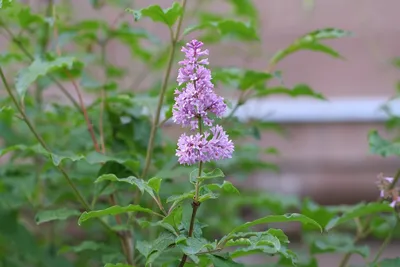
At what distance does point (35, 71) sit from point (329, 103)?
2475 millimetres

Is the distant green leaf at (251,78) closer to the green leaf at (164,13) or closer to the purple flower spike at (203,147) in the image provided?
the green leaf at (164,13)

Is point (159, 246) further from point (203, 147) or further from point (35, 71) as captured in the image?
point (35, 71)

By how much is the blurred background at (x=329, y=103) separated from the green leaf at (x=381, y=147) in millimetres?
2108

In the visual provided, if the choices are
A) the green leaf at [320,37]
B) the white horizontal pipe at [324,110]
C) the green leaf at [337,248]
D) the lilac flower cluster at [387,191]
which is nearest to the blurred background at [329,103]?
the white horizontal pipe at [324,110]

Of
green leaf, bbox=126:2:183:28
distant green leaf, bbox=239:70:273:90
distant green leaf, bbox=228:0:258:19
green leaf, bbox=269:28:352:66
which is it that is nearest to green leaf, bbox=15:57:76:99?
green leaf, bbox=126:2:183:28

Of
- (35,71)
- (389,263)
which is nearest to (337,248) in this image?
(389,263)

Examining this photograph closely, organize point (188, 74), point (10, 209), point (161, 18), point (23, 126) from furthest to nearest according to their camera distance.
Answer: point (23, 126) → point (10, 209) → point (161, 18) → point (188, 74)

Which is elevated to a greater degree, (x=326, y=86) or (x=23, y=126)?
(x=326, y=86)

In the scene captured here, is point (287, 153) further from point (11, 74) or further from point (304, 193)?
point (11, 74)

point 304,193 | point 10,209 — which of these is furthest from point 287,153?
point 10,209

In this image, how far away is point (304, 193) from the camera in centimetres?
367

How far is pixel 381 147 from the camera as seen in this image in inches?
55.1

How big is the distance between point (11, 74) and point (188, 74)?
143 centimetres

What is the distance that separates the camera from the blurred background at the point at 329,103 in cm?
358
